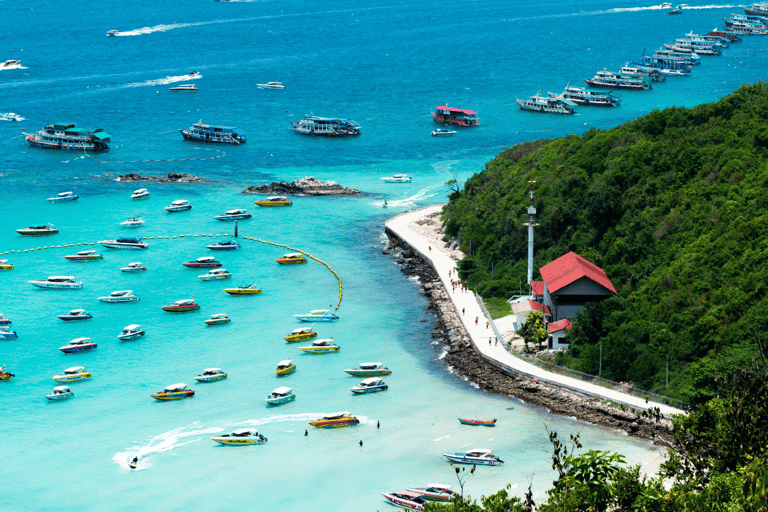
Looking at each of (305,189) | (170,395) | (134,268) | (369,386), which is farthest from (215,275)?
(305,189)

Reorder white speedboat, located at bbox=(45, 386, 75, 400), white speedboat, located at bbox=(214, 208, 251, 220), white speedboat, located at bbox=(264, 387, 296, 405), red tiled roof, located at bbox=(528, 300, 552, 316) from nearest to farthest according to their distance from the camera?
white speedboat, located at bbox=(264, 387, 296, 405) < white speedboat, located at bbox=(45, 386, 75, 400) < red tiled roof, located at bbox=(528, 300, 552, 316) < white speedboat, located at bbox=(214, 208, 251, 220)

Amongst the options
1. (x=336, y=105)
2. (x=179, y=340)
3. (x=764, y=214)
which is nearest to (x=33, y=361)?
(x=179, y=340)

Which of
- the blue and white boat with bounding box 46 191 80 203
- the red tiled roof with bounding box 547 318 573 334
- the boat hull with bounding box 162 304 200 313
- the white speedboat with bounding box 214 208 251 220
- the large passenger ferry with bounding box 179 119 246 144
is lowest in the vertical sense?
the boat hull with bounding box 162 304 200 313

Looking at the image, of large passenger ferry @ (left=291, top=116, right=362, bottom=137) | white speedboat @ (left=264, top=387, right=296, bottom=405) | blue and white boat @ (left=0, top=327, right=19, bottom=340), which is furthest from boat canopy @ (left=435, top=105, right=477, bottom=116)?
white speedboat @ (left=264, top=387, right=296, bottom=405)

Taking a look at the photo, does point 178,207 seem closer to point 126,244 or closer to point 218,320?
point 126,244

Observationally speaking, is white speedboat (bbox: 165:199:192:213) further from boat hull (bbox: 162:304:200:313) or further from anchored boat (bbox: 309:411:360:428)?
anchored boat (bbox: 309:411:360:428)
